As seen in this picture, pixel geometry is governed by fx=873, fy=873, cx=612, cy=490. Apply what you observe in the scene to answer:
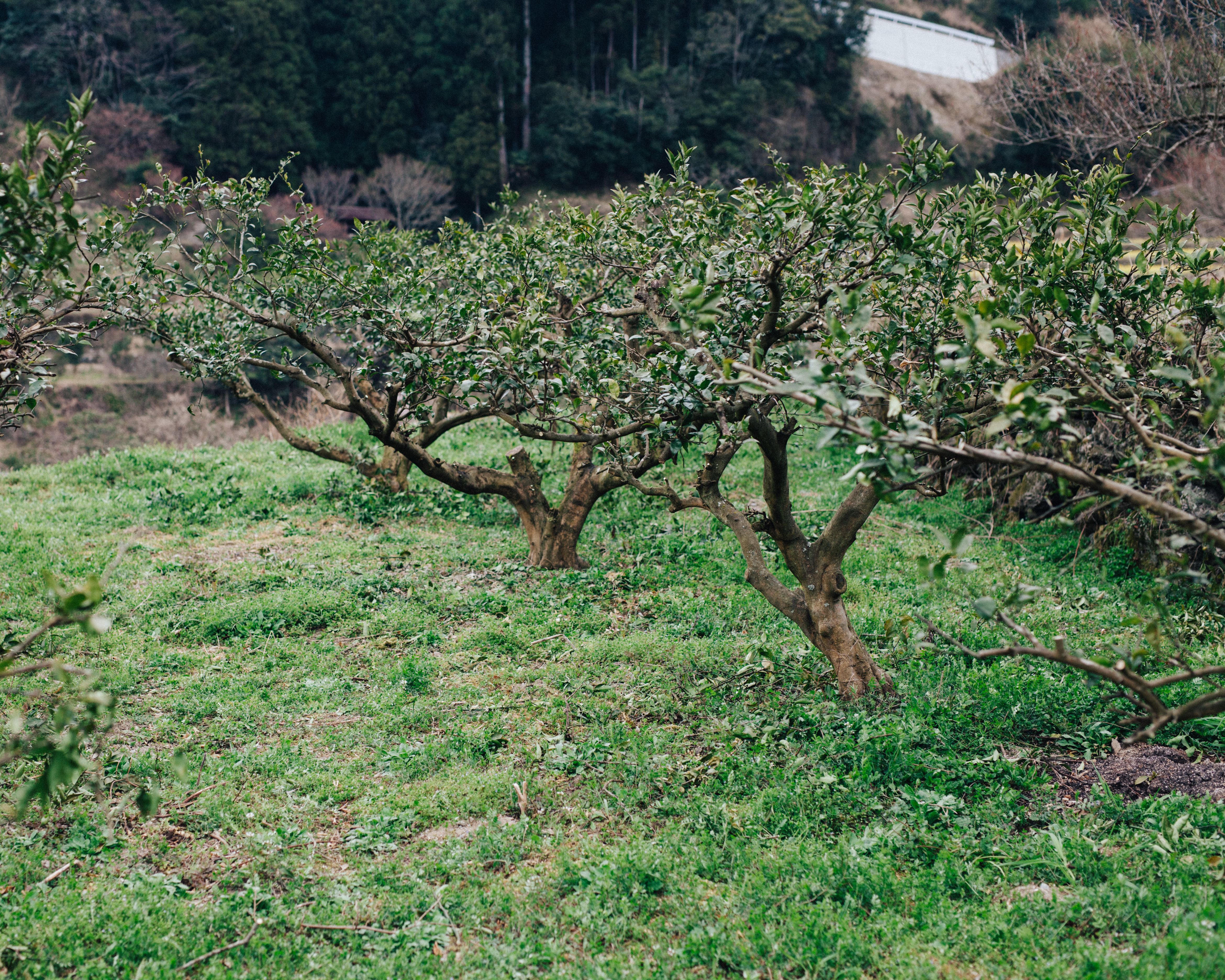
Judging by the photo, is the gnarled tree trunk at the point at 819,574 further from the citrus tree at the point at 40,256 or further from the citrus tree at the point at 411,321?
the citrus tree at the point at 40,256

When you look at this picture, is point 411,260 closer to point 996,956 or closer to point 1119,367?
point 1119,367

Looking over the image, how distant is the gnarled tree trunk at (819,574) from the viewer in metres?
5.16

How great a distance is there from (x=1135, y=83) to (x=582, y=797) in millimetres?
14033

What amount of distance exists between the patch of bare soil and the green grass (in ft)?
0.56

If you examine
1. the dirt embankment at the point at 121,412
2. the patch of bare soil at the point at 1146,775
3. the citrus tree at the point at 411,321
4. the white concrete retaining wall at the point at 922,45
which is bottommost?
the dirt embankment at the point at 121,412

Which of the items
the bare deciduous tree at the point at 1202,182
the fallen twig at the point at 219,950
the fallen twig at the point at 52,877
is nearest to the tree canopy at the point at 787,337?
the fallen twig at the point at 219,950

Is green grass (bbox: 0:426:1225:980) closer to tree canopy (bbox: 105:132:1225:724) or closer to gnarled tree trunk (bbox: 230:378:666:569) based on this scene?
gnarled tree trunk (bbox: 230:378:666:569)

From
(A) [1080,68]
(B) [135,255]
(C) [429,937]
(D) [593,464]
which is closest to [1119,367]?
(C) [429,937]

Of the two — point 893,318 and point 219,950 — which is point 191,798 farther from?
point 893,318

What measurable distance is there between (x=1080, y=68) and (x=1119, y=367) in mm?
14865

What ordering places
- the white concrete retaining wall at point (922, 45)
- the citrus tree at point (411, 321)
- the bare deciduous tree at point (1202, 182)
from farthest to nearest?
the white concrete retaining wall at point (922, 45), the bare deciduous tree at point (1202, 182), the citrus tree at point (411, 321)

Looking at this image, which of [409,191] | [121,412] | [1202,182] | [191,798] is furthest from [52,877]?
[409,191]

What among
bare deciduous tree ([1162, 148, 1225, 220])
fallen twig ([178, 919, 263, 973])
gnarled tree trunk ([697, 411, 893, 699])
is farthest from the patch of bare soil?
bare deciduous tree ([1162, 148, 1225, 220])

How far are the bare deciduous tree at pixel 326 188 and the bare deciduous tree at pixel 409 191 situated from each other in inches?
29.2
